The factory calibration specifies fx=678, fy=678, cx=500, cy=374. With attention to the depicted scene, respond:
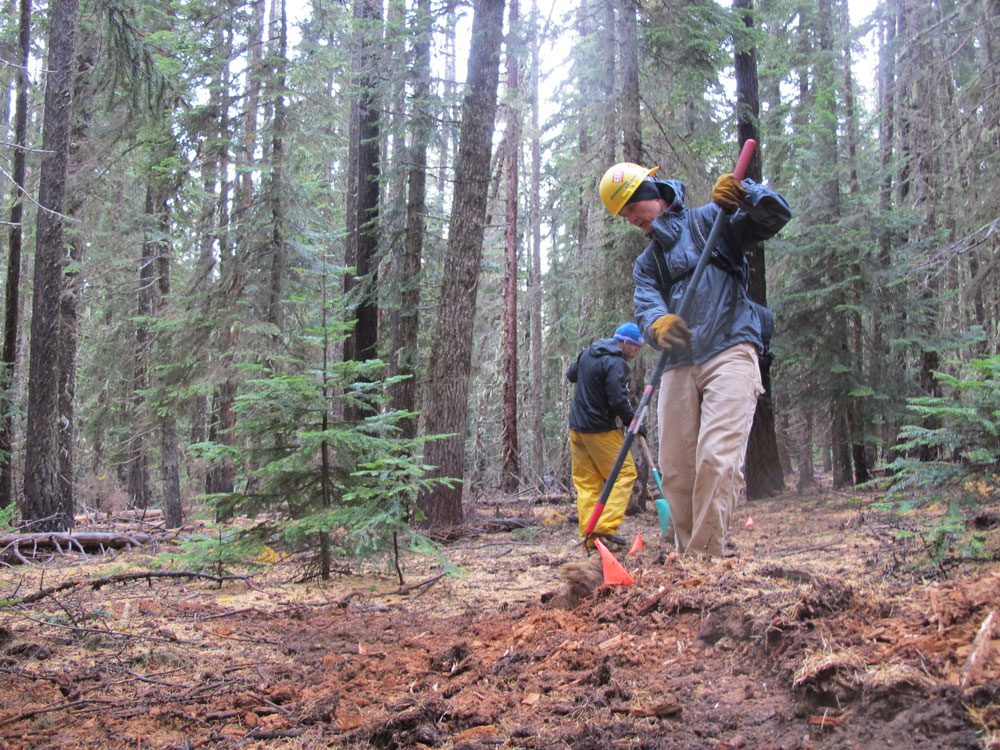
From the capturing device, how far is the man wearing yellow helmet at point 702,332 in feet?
12.6

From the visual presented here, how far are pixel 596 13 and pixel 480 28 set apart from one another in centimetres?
315

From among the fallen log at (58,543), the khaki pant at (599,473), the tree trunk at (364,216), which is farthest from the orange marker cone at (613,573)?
the tree trunk at (364,216)

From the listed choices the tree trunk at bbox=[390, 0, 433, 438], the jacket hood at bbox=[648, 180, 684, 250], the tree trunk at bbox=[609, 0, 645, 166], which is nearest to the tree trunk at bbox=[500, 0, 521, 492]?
the tree trunk at bbox=[390, 0, 433, 438]

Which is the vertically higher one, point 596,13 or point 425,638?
point 596,13

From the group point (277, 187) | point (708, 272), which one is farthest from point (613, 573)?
point (277, 187)

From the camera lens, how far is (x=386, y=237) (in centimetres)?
1150

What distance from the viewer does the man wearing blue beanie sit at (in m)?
6.79

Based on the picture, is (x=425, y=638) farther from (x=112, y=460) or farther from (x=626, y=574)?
(x=112, y=460)

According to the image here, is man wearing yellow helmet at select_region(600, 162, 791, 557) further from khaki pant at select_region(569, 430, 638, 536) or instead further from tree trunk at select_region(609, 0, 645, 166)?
tree trunk at select_region(609, 0, 645, 166)

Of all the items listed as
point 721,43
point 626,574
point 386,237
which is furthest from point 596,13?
point 626,574

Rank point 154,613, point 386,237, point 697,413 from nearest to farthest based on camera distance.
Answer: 1. point 697,413
2. point 154,613
3. point 386,237

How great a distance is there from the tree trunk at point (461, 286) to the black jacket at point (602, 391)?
1.77 m

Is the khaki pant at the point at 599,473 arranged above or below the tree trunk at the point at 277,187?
below

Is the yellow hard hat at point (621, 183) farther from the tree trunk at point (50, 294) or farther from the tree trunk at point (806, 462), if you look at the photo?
the tree trunk at point (806, 462)
